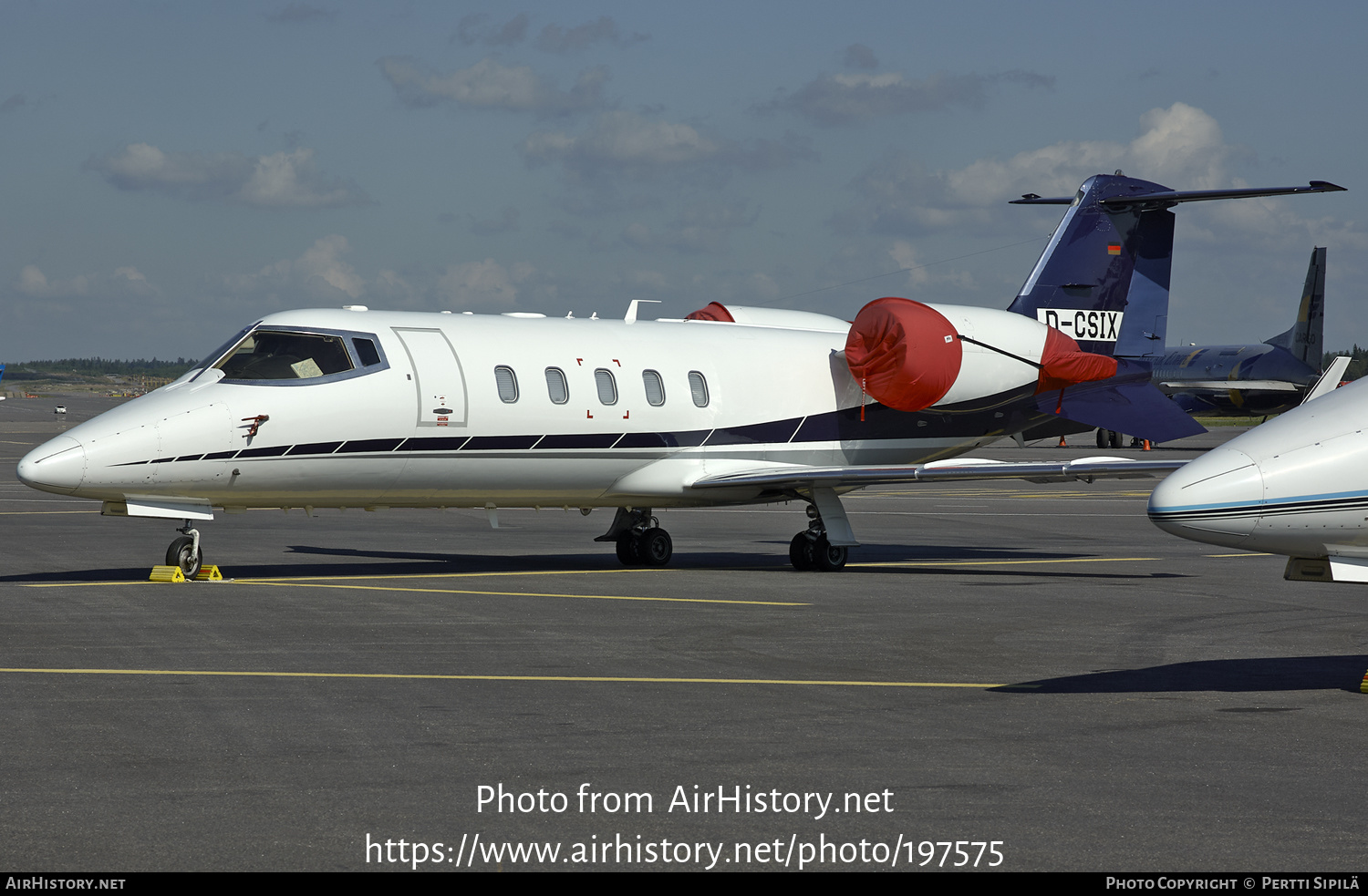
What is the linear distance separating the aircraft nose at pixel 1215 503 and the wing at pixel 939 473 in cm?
743

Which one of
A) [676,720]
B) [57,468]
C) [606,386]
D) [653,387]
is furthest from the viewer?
[653,387]

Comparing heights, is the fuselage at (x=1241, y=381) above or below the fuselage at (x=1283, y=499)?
above

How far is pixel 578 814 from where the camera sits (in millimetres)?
7055

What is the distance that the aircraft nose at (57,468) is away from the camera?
15523 mm

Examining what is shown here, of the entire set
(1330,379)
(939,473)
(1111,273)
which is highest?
(1111,273)

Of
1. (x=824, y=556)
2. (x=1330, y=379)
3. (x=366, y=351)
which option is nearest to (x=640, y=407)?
(x=824, y=556)

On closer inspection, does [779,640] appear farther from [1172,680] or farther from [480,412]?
[480,412]

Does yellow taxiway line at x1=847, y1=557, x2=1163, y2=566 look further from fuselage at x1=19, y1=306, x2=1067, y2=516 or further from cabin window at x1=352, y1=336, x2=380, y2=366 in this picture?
cabin window at x1=352, y1=336, x2=380, y2=366

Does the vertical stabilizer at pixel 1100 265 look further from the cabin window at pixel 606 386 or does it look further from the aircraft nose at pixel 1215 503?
the aircraft nose at pixel 1215 503

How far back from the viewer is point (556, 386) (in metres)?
19.1

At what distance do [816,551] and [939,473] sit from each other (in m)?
2.27

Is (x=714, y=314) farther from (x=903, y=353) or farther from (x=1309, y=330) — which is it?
(x=1309, y=330)

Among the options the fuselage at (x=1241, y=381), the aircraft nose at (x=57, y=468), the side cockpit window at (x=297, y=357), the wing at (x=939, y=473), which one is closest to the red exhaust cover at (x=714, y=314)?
the wing at (x=939, y=473)
